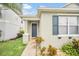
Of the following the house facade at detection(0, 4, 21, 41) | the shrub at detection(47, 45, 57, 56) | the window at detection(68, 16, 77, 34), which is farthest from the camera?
the window at detection(68, 16, 77, 34)

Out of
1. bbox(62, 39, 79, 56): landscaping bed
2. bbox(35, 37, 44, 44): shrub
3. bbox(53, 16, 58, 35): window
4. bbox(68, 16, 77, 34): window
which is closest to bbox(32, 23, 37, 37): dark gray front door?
bbox(35, 37, 44, 44): shrub

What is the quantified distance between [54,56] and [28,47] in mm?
893

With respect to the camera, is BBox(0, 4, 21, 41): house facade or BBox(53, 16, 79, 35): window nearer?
BBox(0, 4, 21, 41): house facade

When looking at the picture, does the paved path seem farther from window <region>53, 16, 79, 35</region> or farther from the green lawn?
window <region>53, 16, 79, 35</region>

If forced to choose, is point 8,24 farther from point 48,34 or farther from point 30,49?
point 48,34

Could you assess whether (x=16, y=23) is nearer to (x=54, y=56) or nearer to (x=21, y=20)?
(x=21, y=20)

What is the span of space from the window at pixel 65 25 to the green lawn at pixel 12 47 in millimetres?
1226

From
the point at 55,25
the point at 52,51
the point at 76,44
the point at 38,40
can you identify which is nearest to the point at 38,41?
the point at 38,40

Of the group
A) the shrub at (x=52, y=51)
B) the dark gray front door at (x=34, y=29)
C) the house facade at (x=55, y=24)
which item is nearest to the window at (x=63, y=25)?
the house facade at (x=55, y=24)

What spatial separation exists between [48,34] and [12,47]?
1255 mm

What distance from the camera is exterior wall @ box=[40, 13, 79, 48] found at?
11482mm

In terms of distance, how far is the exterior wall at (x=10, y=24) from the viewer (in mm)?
11430

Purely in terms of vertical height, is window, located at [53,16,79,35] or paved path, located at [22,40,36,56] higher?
window, located at [53,16,79,35]

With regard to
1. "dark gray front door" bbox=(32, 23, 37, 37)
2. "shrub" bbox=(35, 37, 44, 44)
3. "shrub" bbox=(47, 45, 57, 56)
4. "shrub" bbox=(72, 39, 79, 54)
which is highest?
"dark gray front door" bbox=(32, 23, 37, 37)
